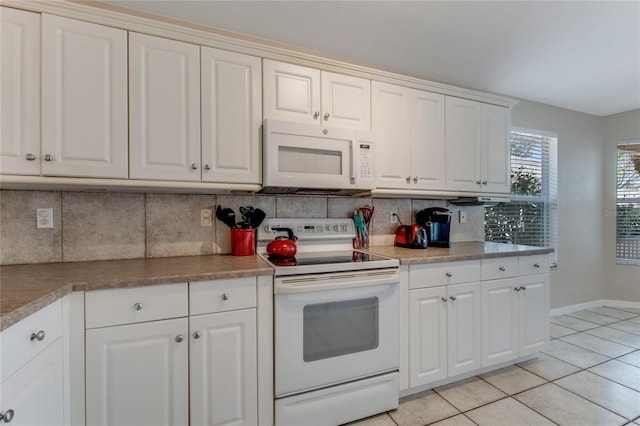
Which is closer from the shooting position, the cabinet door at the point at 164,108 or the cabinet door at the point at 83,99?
the cabinet door at the point at 83,99

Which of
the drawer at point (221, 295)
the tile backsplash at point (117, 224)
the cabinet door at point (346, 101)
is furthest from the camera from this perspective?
the cabinet door at point (346, 101)

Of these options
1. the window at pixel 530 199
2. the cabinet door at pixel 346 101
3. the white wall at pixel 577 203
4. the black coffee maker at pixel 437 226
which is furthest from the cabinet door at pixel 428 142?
the white wall at pixel 577 203

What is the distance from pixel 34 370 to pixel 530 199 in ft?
13.8

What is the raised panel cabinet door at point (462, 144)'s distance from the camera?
2451 mm

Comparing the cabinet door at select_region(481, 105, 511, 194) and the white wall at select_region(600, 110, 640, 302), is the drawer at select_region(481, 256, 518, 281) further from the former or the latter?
the white wall at select_region(600, 110, 640, 302)

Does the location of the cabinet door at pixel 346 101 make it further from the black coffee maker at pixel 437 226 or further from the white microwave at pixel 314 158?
the black coffee maker at pixel 437 226

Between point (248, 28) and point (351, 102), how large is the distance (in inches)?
31.8

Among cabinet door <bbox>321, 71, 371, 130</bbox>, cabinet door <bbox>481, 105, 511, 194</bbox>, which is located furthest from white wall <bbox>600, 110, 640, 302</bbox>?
cabinet door <bbox>321, 71, 371, 130</bbox>

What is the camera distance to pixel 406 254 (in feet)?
6.73

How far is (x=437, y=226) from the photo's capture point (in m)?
2.54

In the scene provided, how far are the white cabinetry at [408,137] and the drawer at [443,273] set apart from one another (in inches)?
25.3

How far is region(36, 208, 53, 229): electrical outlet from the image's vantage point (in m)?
1.69

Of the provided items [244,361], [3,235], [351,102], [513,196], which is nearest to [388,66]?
[351,102]

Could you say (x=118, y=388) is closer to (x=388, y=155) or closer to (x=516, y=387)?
(x=388, y=155)
